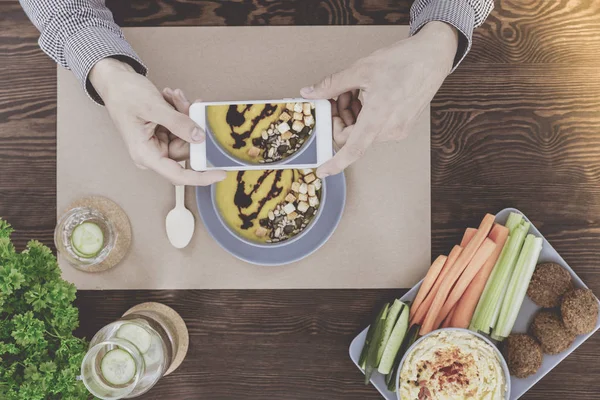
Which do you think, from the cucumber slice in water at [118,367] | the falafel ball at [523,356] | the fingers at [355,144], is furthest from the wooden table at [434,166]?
the fingers at [355,144]

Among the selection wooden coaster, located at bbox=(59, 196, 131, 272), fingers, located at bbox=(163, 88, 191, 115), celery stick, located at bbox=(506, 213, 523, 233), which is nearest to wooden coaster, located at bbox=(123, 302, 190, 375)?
wooden coaster, located at bbox=(59, 196, 131, 272)

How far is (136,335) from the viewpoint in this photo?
3.74 ft

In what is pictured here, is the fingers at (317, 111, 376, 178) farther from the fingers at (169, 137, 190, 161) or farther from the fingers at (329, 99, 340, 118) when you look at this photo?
the fingers at (169, 137, 190, 161)

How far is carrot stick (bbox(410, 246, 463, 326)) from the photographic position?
124 cm

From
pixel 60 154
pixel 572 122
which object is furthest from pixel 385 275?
pixel 60 154

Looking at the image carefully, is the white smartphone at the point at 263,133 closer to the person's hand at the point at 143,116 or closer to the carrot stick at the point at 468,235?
the person's hand at the point at 143,116

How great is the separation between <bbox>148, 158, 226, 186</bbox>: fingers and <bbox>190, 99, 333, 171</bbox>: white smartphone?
0.04m

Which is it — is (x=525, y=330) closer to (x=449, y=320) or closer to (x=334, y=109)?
(x=449, y=320)

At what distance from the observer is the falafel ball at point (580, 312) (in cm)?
117

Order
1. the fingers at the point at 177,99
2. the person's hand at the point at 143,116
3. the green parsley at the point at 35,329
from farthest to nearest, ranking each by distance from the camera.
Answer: the fingers at the point at 177,99, the person's hand at the point at 143,116, the green parsley at the point at 35,329

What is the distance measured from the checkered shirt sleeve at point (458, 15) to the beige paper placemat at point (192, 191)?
0.21m

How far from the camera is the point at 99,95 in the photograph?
1.08 metres

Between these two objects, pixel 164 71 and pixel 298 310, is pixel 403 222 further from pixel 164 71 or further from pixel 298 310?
pixel 164 71

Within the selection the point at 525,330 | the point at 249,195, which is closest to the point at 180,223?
the point at 249,195
